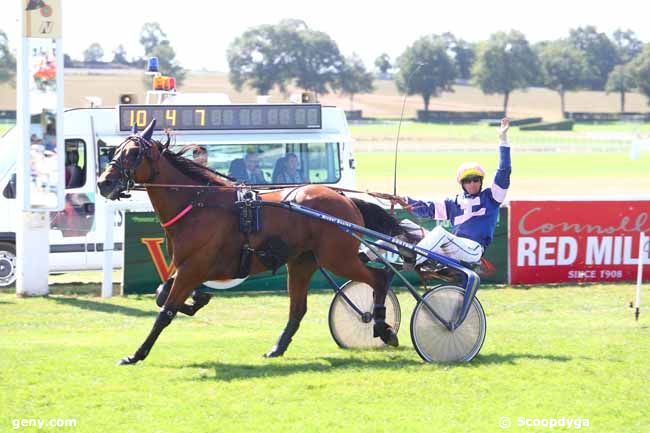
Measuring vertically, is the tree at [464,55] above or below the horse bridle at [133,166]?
above

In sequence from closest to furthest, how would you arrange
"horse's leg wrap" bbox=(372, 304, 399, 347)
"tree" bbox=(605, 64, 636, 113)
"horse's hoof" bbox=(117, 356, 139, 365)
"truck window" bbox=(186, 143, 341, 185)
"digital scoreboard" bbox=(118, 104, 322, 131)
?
"horse's hoof" bbox=(117, 356, 139, 365) → "horse's leg wrap" bbox=(372, 304, 399, 347) → "digital scoreboard" bbox=(118, 104, 322, 131) → "truck window" bbox=(186, 143, 341, 185) → "tree" bbox=(605, 64, 636, 113)

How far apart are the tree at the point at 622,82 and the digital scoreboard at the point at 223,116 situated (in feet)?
365

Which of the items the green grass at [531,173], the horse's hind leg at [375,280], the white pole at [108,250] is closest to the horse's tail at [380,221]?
the horse's hind leg at [375,280]

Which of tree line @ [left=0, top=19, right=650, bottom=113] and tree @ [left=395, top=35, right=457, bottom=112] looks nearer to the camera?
tree @ [left=395, top=35, right=457, bottom=112]

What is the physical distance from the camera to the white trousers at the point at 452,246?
29.3 feet

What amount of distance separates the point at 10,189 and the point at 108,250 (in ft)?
6.90

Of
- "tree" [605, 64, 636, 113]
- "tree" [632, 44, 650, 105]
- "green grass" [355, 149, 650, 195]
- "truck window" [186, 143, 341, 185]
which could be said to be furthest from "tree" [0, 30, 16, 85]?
"tree" [632, 44, 650, 105]

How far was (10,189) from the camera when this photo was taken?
49.3 ft

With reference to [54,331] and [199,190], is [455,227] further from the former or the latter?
[54,331]

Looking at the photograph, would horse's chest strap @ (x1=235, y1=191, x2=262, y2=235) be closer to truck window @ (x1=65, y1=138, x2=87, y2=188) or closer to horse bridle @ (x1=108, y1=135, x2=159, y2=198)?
horse bridle @ (x1=108, y1=135, x2=159, y2=198)

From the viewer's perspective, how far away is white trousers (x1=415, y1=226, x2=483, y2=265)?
8.95 meters

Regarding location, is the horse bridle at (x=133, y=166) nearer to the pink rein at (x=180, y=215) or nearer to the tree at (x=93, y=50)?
the pink rein at (x=180, y=215)

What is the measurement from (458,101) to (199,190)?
115 meters

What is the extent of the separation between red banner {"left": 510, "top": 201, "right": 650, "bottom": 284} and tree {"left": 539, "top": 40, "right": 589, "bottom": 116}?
11239 cm
